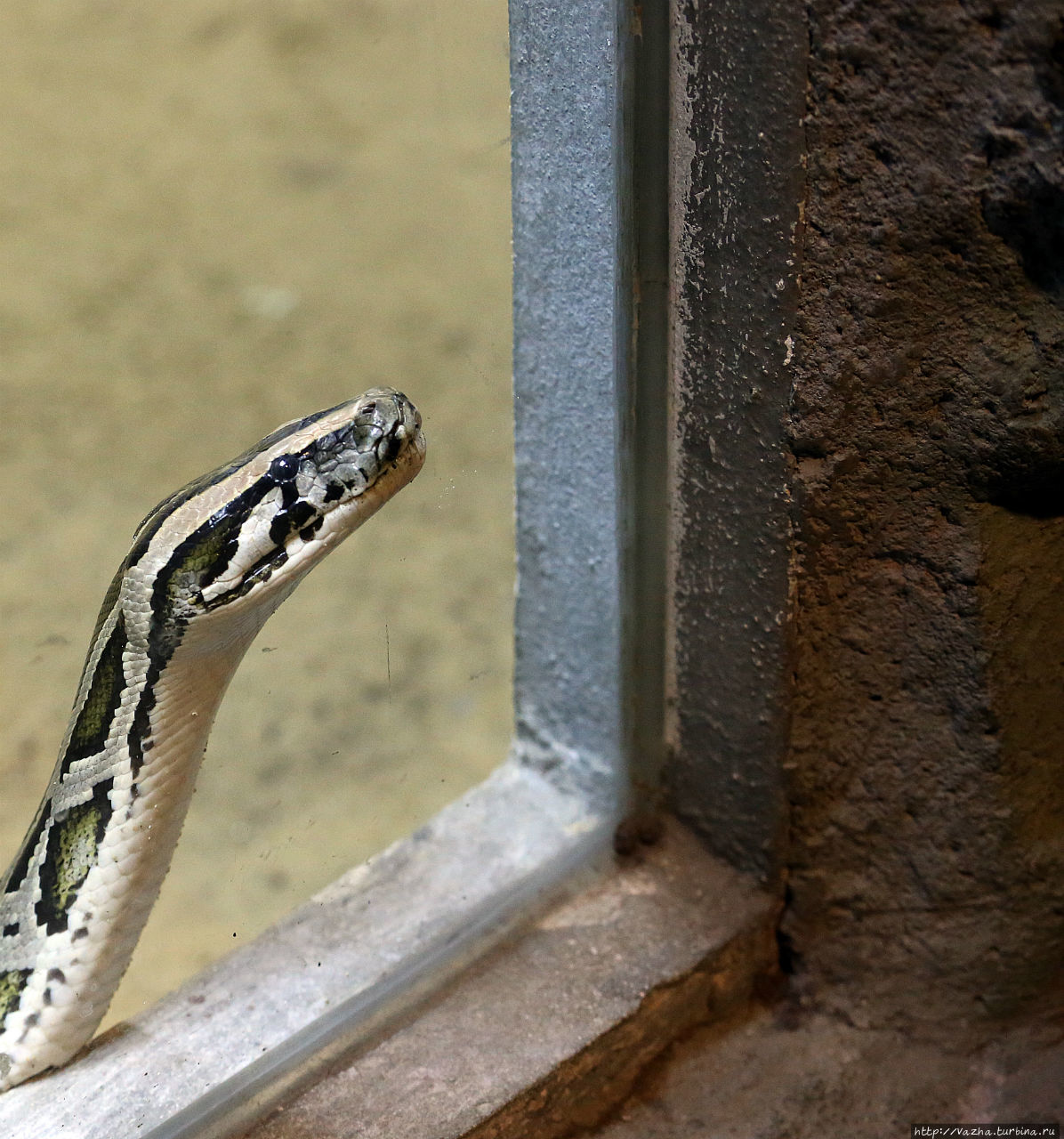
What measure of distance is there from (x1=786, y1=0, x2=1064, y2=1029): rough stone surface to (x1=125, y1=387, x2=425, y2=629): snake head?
1.84 ft

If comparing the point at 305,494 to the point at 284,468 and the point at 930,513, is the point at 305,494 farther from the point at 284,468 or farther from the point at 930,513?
the point at 930,513

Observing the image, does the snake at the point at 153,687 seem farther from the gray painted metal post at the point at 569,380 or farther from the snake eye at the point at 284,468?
the gray painted metal post at the point at 569,380

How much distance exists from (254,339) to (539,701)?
A: 3.01 feet

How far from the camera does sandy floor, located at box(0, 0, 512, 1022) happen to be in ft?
4.61

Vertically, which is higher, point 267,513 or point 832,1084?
point 267,513

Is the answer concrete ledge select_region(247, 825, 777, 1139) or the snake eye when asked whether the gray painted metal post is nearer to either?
concrete ledge select_region(247, 825, 777, 1139)

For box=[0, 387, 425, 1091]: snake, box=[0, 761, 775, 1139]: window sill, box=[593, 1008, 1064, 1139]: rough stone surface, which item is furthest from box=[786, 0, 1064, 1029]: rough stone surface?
box=[0, 387, 425, 1091]: snake

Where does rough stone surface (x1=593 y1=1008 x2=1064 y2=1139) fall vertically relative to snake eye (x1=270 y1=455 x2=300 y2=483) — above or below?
below

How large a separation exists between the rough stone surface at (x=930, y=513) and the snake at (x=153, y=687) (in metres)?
0.58

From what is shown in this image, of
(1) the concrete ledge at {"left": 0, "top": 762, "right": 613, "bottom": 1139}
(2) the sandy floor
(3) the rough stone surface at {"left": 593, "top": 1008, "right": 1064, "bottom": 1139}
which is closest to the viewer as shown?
(2) the sandy floor

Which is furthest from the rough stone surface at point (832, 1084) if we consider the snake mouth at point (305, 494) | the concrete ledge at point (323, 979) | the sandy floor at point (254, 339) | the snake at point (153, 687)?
the snake mouth at point (305, 494)

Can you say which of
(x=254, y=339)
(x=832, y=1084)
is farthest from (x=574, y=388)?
(x=832, y=1084)

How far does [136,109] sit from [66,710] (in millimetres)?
721

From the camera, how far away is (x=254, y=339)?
1539 millimetres
